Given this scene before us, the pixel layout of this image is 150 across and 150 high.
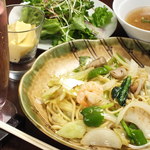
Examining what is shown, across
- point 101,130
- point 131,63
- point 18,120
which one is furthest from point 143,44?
point 18,120

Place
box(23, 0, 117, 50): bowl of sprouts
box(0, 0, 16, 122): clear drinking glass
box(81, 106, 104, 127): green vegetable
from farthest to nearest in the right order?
box(23, 0, 117, 50): bowl of sprouts
box(81, 106, 104, 127): green vegetable
box(0, 0, 16, 122): clear drinking glass

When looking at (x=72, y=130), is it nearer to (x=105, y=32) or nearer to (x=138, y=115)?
(x=138, y=115)

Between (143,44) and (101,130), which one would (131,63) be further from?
(101,130)


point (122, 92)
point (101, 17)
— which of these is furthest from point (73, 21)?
point (122, 92)

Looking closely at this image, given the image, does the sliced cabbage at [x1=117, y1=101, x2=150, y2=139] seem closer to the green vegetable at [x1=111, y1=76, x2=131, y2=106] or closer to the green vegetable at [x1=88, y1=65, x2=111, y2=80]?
the green vegetable at [x1=111, y1=76, x2=131, y2=106]

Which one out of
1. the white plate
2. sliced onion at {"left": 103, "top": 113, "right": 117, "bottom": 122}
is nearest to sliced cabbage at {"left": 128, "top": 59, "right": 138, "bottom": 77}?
sliced onion at {"left": 103, "top": 113, "right": 117, "bottom": 122}

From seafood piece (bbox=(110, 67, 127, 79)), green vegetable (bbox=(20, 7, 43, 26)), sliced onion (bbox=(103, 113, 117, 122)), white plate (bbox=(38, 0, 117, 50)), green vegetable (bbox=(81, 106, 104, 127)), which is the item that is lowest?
white plate (bbox=(38, 0, 117, 50))

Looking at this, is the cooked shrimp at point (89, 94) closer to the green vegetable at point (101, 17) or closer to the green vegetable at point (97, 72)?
the green vegetable at point (97, 72)
